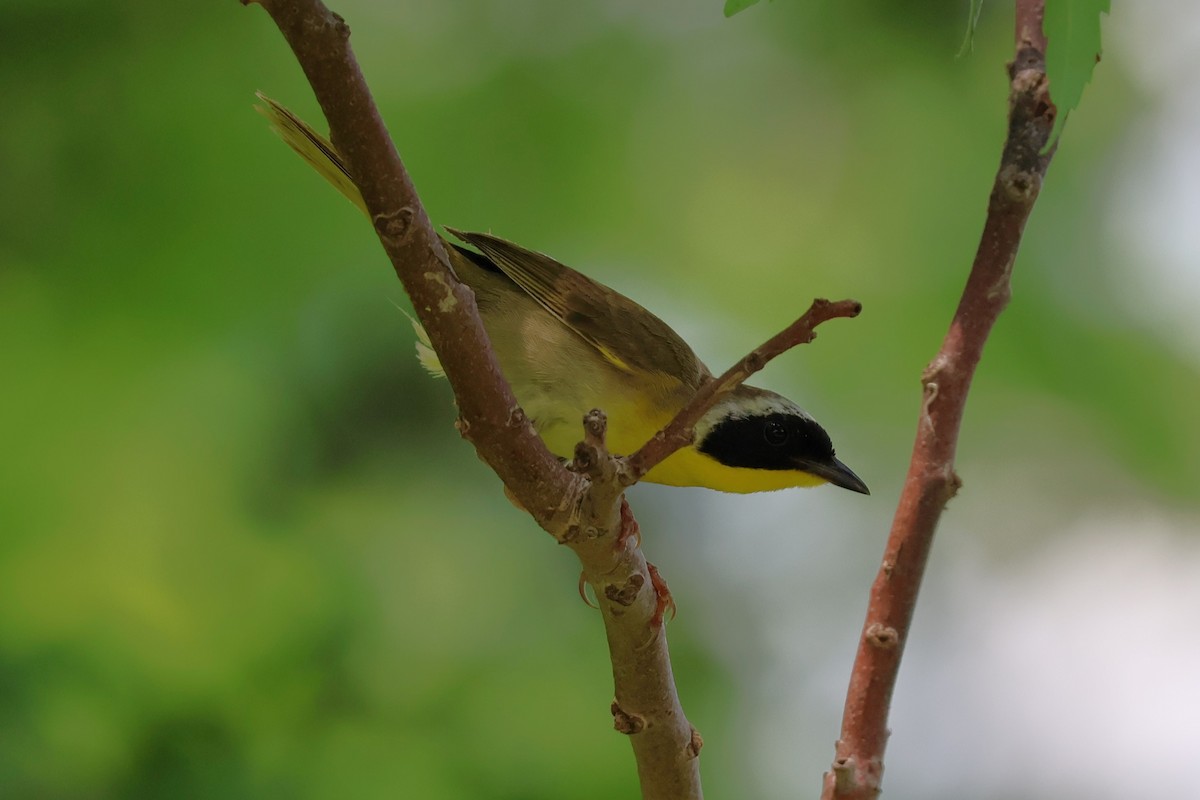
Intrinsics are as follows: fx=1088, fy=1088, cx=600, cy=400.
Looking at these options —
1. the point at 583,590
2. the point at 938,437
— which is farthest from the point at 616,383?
the point at 938,437

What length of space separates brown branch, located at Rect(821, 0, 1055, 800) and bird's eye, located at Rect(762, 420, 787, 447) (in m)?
0.97

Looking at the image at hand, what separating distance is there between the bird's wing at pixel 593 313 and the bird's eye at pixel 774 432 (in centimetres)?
25

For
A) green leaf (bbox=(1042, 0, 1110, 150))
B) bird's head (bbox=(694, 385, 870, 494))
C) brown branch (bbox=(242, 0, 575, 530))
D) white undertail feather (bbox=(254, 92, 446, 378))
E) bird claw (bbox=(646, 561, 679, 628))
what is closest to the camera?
green leaf (bbox=(1042, 0, 1110, 150))

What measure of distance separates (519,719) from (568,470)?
6.56 feet

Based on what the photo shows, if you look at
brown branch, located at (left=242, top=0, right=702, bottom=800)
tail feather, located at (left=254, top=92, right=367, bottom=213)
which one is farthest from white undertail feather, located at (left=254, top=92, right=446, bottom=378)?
brown branch, located at (left=242, top=0, right=702, bottom=800)

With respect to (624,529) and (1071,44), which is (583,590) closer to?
(624,529)

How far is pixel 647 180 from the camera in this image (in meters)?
3.93

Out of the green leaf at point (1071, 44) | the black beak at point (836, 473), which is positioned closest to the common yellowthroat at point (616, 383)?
the black beak at point (836, 473)

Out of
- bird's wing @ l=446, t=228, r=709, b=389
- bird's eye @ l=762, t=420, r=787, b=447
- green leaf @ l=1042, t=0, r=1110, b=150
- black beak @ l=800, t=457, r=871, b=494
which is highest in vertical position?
bird's wing @ l=446, t=228, r=709, b=389

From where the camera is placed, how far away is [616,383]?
8.91ft

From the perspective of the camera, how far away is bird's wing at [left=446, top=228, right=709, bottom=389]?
9.14 feet

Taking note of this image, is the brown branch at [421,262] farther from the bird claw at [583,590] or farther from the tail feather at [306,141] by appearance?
the tail feather at [306,141]

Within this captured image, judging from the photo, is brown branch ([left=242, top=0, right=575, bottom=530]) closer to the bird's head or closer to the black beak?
the bird's head

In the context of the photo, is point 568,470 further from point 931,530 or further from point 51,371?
point 51,371
